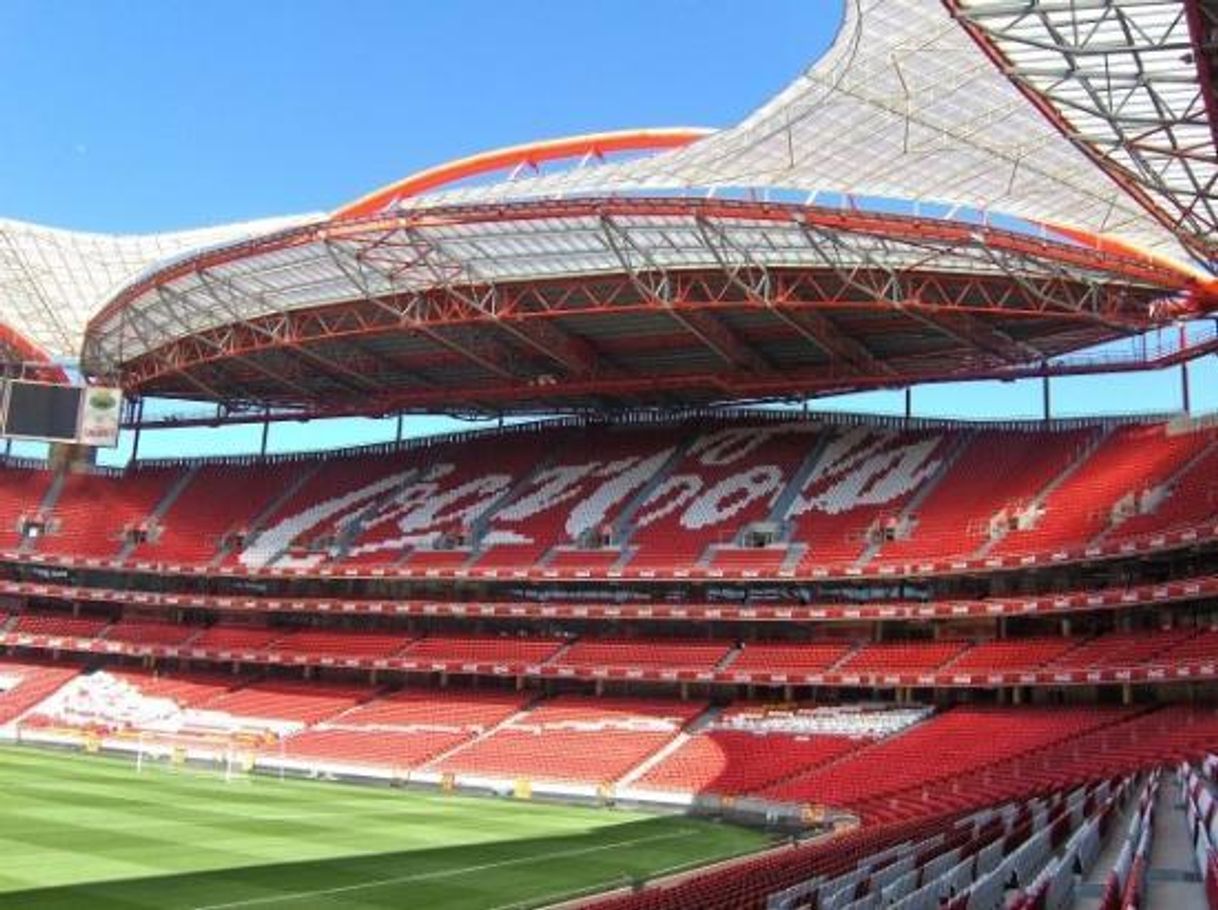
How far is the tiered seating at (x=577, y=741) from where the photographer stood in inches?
1626

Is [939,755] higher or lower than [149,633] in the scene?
lower

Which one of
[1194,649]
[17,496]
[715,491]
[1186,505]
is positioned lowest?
[1194,649]

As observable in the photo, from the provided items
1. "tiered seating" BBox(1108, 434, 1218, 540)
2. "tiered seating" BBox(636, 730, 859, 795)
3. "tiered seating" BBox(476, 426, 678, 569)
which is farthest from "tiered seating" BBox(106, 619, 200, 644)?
"tiered seating" BBox(1108, 434, 1218, 540)

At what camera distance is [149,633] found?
5825 centimetres

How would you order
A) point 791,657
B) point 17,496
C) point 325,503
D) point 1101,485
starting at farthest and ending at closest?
point 17,496 → point 325,503 → point 791,657 → point 1101,485

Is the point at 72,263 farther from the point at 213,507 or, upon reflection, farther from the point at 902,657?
the point at 902,657

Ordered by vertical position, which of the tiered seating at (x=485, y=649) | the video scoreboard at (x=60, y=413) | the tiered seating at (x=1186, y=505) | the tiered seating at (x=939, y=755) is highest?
the video scoreboard at (x=60, y=413)

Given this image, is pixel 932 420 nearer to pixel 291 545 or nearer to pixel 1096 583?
pixel 1096 583

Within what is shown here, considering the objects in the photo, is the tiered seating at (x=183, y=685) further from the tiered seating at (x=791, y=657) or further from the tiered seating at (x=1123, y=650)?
the tiered seating at (x=1123, y=650)

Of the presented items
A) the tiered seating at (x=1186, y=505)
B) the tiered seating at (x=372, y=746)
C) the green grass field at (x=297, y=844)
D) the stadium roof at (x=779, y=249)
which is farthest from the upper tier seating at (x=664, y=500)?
the green grass field at (x=297, y=844)

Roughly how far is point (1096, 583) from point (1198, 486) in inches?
174

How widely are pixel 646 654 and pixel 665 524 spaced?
6.19 meters

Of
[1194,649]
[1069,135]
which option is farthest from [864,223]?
[1194,649]

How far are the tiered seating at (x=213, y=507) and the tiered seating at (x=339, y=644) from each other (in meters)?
6.02
